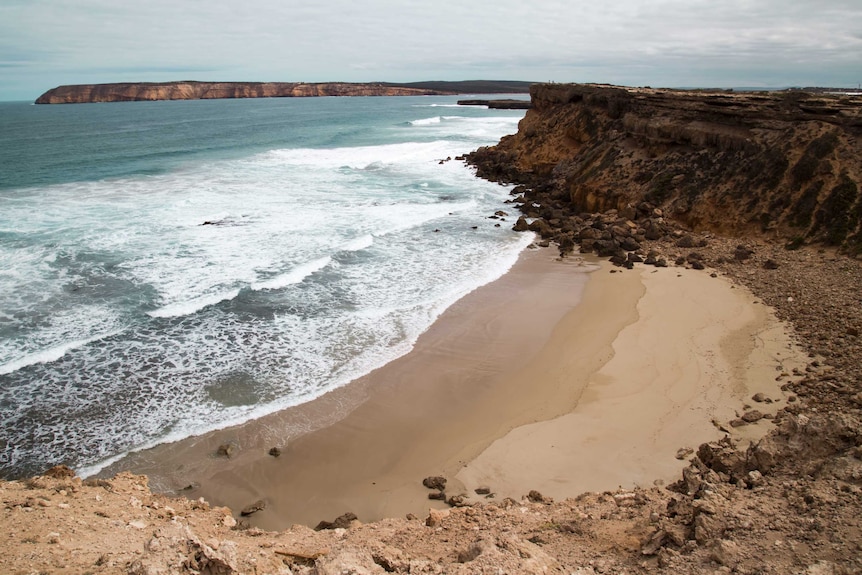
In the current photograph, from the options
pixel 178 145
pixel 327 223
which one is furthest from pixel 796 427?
pixel 178 145

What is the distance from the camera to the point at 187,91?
17375 cm

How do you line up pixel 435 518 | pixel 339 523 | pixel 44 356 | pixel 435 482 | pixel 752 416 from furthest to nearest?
pixel 44 356 → pixel 752 416 → pixel 435 482 → pixel 339 523 → pixel 435 518

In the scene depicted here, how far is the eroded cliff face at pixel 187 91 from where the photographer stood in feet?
538

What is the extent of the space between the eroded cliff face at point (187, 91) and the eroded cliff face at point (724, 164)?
6712 inches

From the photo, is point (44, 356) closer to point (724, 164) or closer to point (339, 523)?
point (339, 523)

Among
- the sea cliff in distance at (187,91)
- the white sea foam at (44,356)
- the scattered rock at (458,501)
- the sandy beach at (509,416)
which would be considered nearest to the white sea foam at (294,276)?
the white sea foam at (44,356)

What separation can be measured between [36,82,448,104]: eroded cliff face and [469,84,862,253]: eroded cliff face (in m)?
170

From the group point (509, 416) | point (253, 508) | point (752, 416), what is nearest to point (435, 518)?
point (253, 508)

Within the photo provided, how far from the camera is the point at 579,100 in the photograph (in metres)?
36.4

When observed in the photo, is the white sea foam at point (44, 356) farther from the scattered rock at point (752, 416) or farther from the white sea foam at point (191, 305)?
the scattered rock at point (752, 416)

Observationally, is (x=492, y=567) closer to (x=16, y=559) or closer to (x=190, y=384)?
(x=16, y=559)

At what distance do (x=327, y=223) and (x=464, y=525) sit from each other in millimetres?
19139

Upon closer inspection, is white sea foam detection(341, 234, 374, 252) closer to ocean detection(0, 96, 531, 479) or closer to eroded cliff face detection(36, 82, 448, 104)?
ocean detection(0, 96, 531, 479)

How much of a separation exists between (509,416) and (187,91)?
193 m
